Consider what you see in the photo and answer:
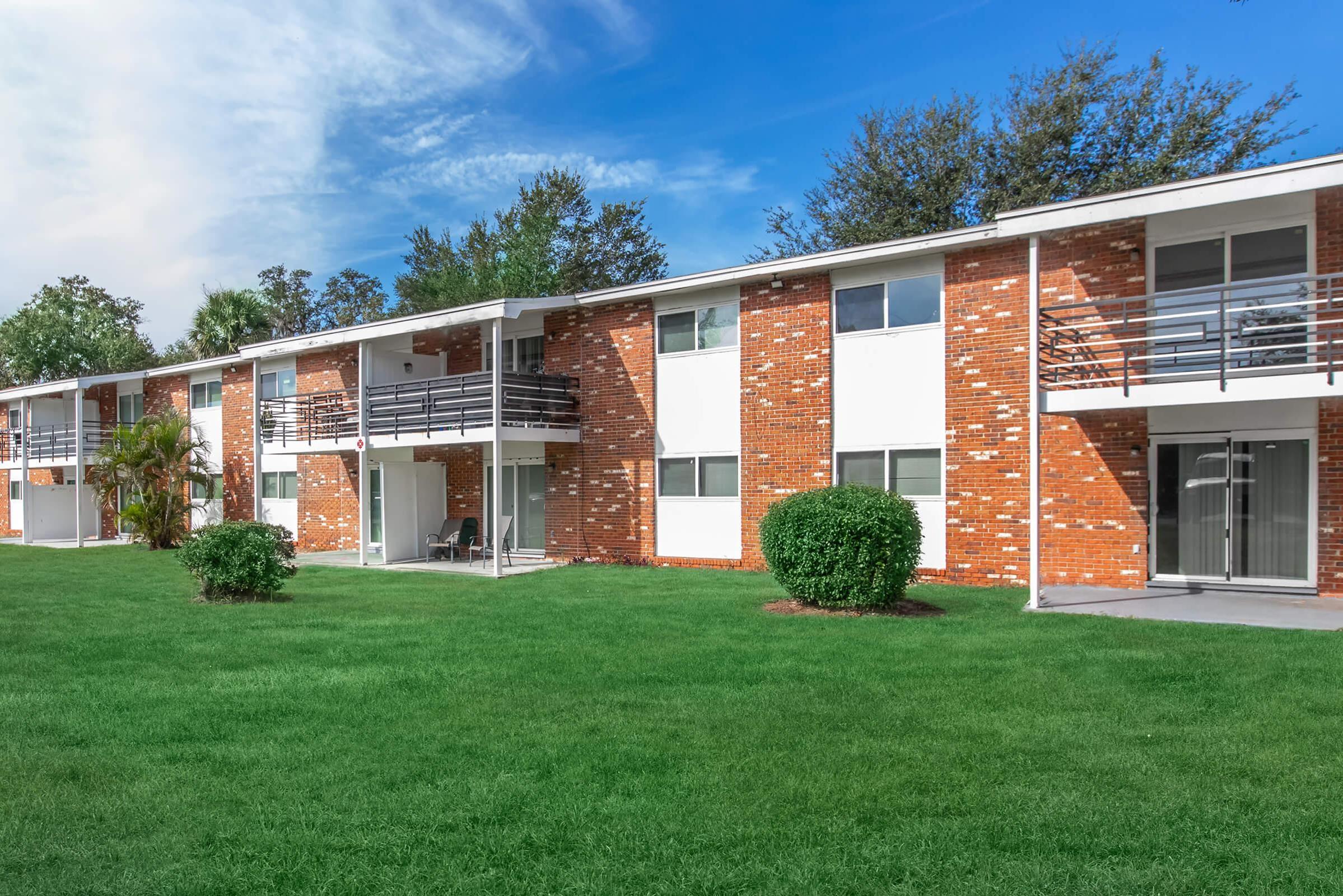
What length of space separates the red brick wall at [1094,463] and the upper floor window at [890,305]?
174 cm

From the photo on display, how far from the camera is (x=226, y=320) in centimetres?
3400

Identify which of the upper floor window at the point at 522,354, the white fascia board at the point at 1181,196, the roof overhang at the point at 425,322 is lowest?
the upper floor window at the point at 522,354

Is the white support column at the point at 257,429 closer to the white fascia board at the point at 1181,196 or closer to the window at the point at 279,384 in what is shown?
the window at the point at 279,384

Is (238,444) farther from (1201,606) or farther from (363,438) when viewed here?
(1201,606)

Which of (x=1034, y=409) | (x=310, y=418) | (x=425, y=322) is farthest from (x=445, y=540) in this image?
(x=1034, y=409)

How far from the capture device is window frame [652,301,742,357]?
17031 millimetres

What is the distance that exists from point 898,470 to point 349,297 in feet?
150

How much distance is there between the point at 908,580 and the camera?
11.5m

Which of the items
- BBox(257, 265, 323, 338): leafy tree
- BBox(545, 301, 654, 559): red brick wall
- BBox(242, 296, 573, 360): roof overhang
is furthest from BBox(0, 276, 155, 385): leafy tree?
BBox(545, 301, 654, 559): red brick wall

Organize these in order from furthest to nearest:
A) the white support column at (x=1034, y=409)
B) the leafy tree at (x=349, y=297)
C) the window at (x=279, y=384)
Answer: the leafy tree at (x=349, y=297), the window at (x=279, y=384), the white support column at (x=1034, y=409)

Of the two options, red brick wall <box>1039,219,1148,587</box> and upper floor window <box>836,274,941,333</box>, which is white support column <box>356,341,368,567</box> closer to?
upper floor window <box>836,274,941,333</box>

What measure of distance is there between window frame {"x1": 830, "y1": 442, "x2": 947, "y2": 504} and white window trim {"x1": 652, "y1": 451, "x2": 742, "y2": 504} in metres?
1.90

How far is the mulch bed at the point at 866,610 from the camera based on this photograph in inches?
433

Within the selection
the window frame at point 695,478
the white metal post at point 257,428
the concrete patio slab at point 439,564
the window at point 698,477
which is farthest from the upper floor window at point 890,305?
the white metal post at point 257,428
